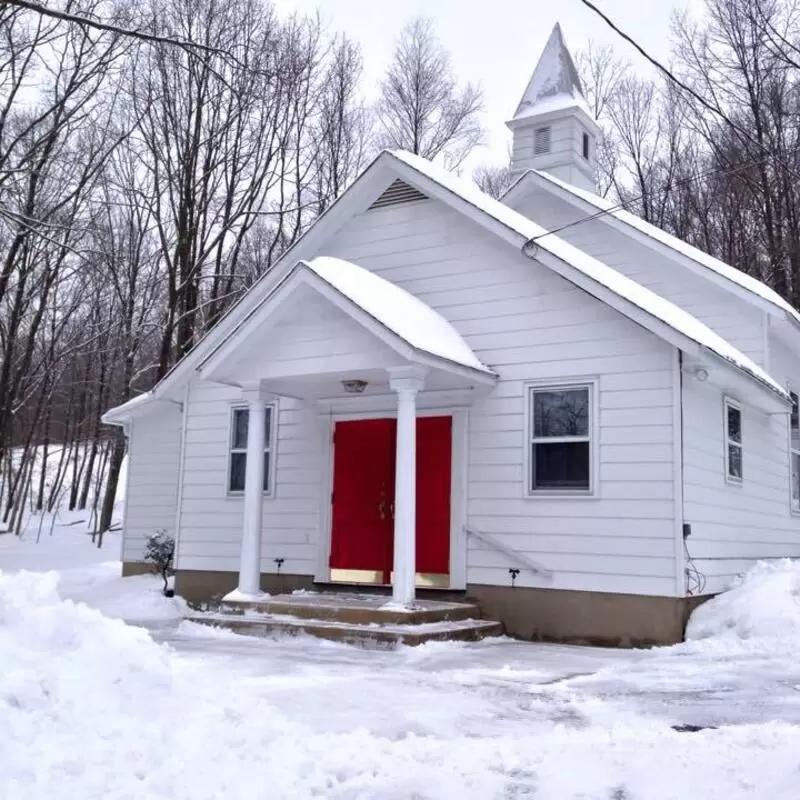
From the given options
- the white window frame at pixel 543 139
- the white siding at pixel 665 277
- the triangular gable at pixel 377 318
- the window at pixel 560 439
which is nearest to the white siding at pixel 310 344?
the triangular gable at pixel 377 318

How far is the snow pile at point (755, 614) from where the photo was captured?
9.79 metres

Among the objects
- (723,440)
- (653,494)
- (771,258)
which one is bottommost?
(653,494)

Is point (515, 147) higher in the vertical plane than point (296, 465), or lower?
higher

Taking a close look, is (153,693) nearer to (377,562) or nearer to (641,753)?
(641,753)

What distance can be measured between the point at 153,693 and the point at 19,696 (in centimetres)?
85

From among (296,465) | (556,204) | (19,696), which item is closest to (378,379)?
(296,465)

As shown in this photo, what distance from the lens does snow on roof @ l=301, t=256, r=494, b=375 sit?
10.4 m

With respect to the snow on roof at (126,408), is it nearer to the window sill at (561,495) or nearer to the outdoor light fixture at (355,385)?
the outdoor light fixture at (355,385)

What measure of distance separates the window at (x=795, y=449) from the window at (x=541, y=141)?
6.73m

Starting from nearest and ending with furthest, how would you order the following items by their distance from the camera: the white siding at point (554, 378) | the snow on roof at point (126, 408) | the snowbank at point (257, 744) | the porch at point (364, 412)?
the snowbank at point (257, 744)
the white siding at point (554, 378)
the porch at point (364, 412)
the snow on roof at point (126, 408)

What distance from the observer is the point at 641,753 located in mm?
5191

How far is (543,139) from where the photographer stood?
18.2 meters

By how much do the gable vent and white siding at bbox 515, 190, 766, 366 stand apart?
3458 millimetres

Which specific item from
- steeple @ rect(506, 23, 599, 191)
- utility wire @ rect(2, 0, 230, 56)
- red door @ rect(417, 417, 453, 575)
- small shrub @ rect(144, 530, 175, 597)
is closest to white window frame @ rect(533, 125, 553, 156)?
steeple @ rect(506, 23, 599, 191)
